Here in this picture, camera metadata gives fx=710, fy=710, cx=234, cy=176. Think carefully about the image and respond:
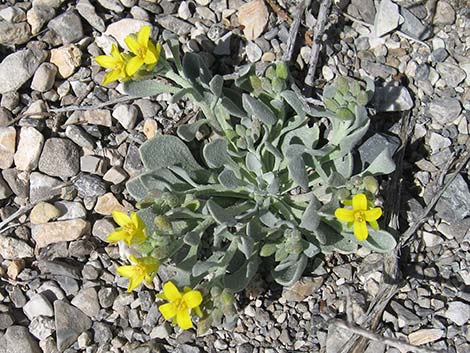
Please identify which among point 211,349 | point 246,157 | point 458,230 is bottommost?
point 211,349

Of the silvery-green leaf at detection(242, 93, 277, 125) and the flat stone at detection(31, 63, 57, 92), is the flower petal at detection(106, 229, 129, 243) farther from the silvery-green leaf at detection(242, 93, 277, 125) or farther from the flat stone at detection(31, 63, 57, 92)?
the flat stone at detection(31, 63, 57, 92)

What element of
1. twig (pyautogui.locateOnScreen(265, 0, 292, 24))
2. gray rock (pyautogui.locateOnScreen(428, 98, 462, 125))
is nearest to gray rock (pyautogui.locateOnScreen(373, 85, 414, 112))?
gray rock (pyautogui.locateOnScreen(428, 98, 462, 125))

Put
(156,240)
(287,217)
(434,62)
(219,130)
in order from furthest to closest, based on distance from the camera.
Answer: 1. (434,62)
2. (219,130)
3. (287,217)
4. (156,240)

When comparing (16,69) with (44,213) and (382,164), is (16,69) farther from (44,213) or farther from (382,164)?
(382,164)

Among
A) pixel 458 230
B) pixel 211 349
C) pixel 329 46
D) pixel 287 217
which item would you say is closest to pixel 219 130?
pixel 287 217

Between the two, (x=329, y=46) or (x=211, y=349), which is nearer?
(x=211, y=349)

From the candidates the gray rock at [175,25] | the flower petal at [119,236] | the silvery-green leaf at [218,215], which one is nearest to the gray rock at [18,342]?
the flower petal at [119,236]

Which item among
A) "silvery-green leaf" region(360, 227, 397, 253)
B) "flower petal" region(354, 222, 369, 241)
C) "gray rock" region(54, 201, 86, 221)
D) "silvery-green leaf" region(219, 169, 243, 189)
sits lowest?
"gray rock" region(54, 201, 86, 221)

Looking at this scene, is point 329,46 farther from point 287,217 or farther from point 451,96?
point 287,217
